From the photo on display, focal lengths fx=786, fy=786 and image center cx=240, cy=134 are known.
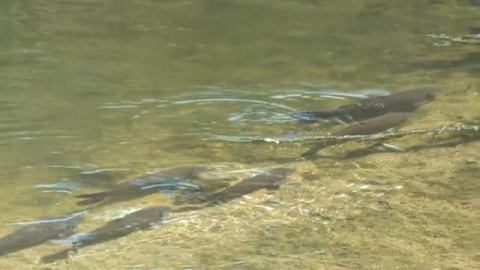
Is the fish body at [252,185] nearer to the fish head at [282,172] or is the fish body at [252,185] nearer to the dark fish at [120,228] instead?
the fish head at [282,172]

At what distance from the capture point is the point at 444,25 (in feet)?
36.6

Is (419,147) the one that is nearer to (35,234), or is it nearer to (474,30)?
(35,234)

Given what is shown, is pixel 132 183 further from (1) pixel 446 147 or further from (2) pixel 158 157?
(1) pixel 446 147

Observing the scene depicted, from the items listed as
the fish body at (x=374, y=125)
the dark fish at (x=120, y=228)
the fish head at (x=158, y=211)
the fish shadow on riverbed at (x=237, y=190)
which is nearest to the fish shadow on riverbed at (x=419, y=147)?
the fish body at (x=374, y=125)

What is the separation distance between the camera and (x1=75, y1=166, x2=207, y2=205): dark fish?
5891mm

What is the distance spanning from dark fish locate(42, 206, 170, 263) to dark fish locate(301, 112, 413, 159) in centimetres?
172

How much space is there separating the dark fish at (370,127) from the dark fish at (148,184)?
1.06 meters

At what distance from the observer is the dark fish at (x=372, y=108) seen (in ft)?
23.5

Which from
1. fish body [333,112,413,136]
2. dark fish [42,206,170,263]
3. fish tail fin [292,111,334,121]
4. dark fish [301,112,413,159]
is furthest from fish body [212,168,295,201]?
fish tail fin [292,111,334,121]

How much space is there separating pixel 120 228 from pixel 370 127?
8.10 feet

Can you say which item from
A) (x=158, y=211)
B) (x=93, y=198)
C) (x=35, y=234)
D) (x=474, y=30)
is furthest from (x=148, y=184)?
(x=474, y=30)

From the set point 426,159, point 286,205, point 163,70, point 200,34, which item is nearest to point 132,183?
point 286,205

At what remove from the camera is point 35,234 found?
5109 mm

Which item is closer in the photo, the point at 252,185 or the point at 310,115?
the point at 252,185
